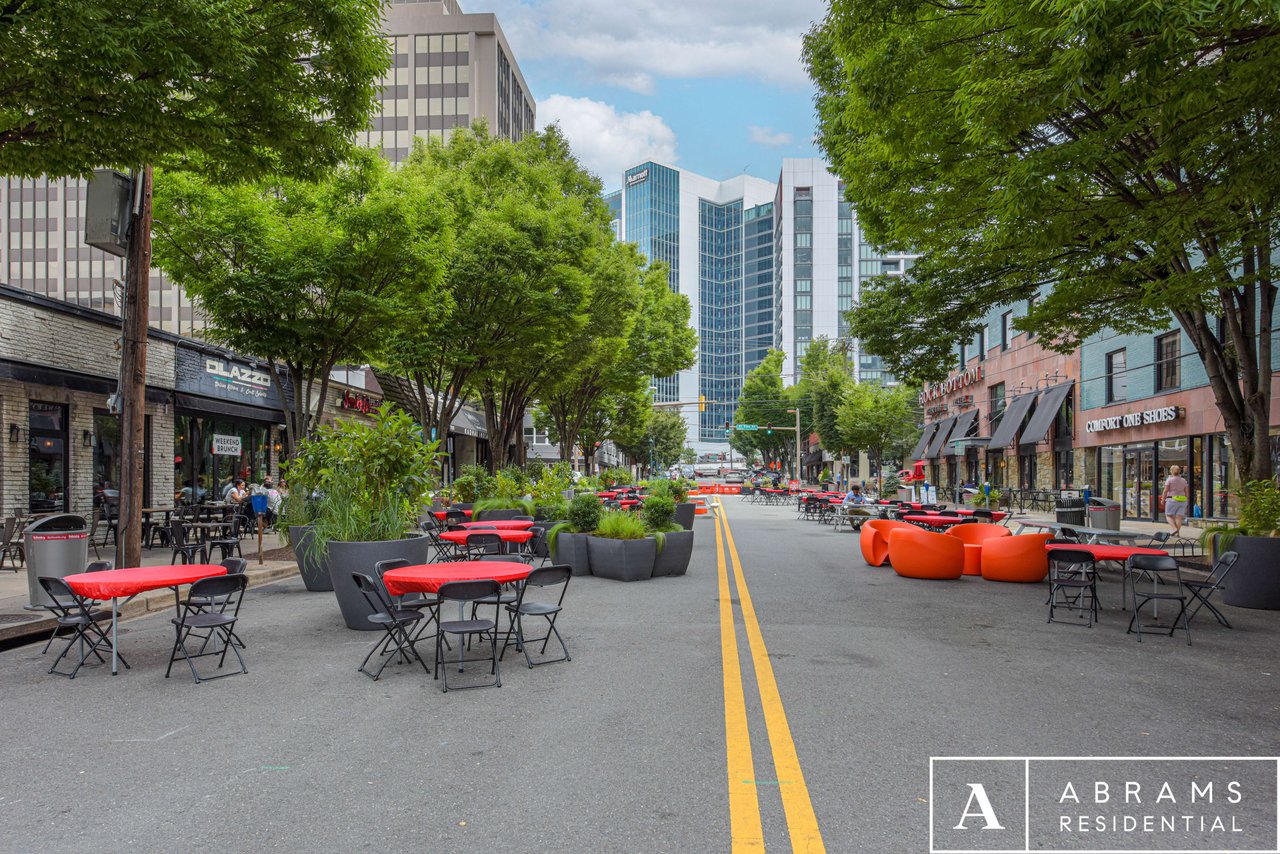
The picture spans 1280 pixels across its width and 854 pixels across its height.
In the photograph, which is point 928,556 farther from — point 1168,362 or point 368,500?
point 1168,362

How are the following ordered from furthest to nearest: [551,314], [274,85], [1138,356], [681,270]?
[681,270]
[1138,356]
[551,314]
[274,85]

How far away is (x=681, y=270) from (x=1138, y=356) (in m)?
151

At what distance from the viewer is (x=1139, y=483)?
28625mm

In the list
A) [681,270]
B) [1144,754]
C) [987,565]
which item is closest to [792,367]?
[681,270]

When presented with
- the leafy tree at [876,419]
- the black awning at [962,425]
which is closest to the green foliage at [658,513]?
the black awning at [962,425]

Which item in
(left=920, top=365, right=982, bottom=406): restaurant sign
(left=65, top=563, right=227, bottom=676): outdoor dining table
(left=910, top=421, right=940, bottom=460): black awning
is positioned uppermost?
(left=920, top=365, right=982, bottom=406): restaurant sign

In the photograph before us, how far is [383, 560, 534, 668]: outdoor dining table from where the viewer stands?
262 inches

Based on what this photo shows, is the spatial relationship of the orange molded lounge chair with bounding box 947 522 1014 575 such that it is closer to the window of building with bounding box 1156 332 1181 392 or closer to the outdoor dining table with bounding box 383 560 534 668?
the outdoor dining table with bounding box 383 560 534 668

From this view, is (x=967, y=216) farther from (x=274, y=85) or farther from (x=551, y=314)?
(x=551, y=314)

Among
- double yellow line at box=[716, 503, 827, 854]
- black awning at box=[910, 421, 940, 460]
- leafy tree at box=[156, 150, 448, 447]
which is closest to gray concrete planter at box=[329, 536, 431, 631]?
double yellow line at box=[716, 503, 827, 854]

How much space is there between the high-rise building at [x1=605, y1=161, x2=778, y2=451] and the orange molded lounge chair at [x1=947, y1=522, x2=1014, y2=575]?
150 metres

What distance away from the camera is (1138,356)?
28.6 meters

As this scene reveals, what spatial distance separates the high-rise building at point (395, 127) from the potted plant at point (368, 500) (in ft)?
182

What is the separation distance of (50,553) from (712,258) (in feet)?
596
